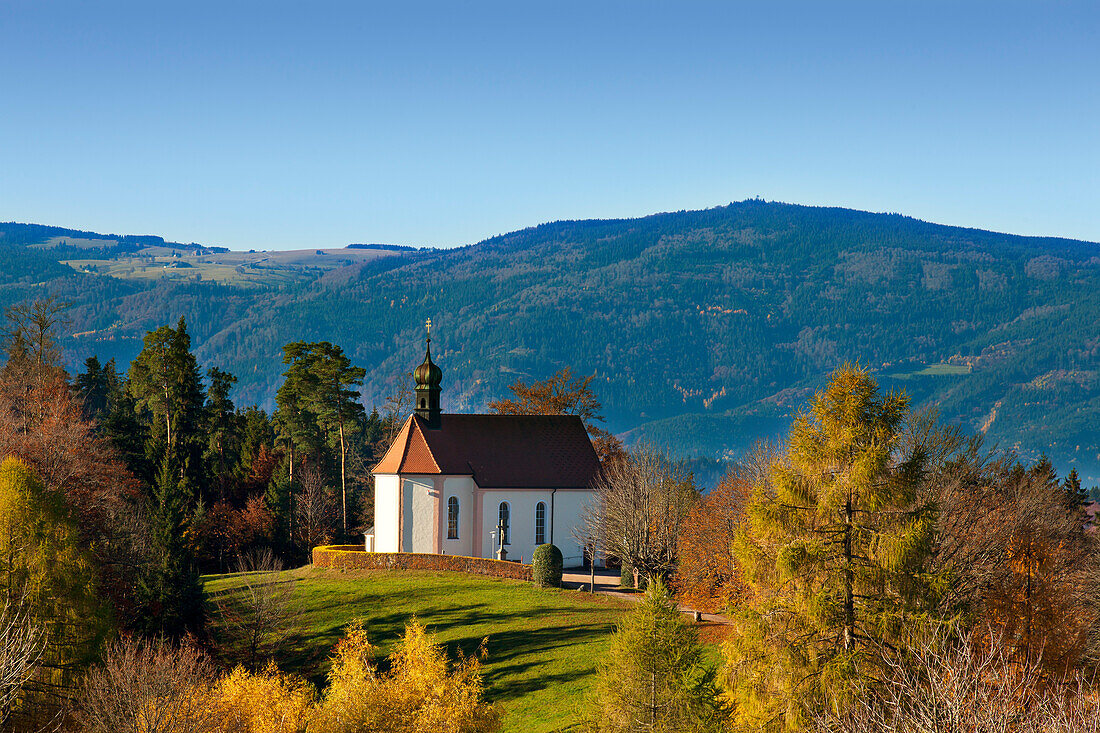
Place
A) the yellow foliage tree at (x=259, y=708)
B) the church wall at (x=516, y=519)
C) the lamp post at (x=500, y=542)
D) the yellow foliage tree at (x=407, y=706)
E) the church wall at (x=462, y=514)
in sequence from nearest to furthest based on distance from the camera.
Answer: the yellow foliage tree at (x=407, y=706) → the yellow foliage tree at (x=259, y=708) → the church wall at (x=462, y=514) → the lamp post at (x=500, y=542) → the church wall at (x=516, y=519)

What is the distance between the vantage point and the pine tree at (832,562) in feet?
78.5

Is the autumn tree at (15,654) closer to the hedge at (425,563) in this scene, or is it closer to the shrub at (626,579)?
the hedge at (425,563)

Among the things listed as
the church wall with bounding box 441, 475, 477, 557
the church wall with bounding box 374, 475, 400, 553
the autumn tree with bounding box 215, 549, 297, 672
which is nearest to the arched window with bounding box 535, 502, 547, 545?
the church wall with bounding box 441, 475, 477, 557

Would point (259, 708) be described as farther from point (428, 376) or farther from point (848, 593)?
Answer: point (428, 376)

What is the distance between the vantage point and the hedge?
2208 inches

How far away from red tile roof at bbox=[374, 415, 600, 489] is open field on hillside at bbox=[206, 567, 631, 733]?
7435mm

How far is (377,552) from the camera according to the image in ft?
196

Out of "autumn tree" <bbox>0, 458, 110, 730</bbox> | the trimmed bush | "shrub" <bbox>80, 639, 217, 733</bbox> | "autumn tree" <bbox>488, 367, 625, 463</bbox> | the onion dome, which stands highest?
the onion dome

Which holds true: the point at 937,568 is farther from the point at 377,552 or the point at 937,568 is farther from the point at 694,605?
the point at 377,552

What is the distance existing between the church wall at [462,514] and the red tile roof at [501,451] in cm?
59

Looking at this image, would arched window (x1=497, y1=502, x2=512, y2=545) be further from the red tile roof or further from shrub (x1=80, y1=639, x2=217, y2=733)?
shrub (x1=80, y1=639, x2=217, y2=733)

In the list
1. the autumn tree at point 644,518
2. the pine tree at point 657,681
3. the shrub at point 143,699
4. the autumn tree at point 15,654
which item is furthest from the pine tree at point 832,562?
the autumn tree at point 644,518

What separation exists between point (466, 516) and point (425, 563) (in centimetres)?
528

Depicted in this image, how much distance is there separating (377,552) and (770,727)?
38.1 metres
